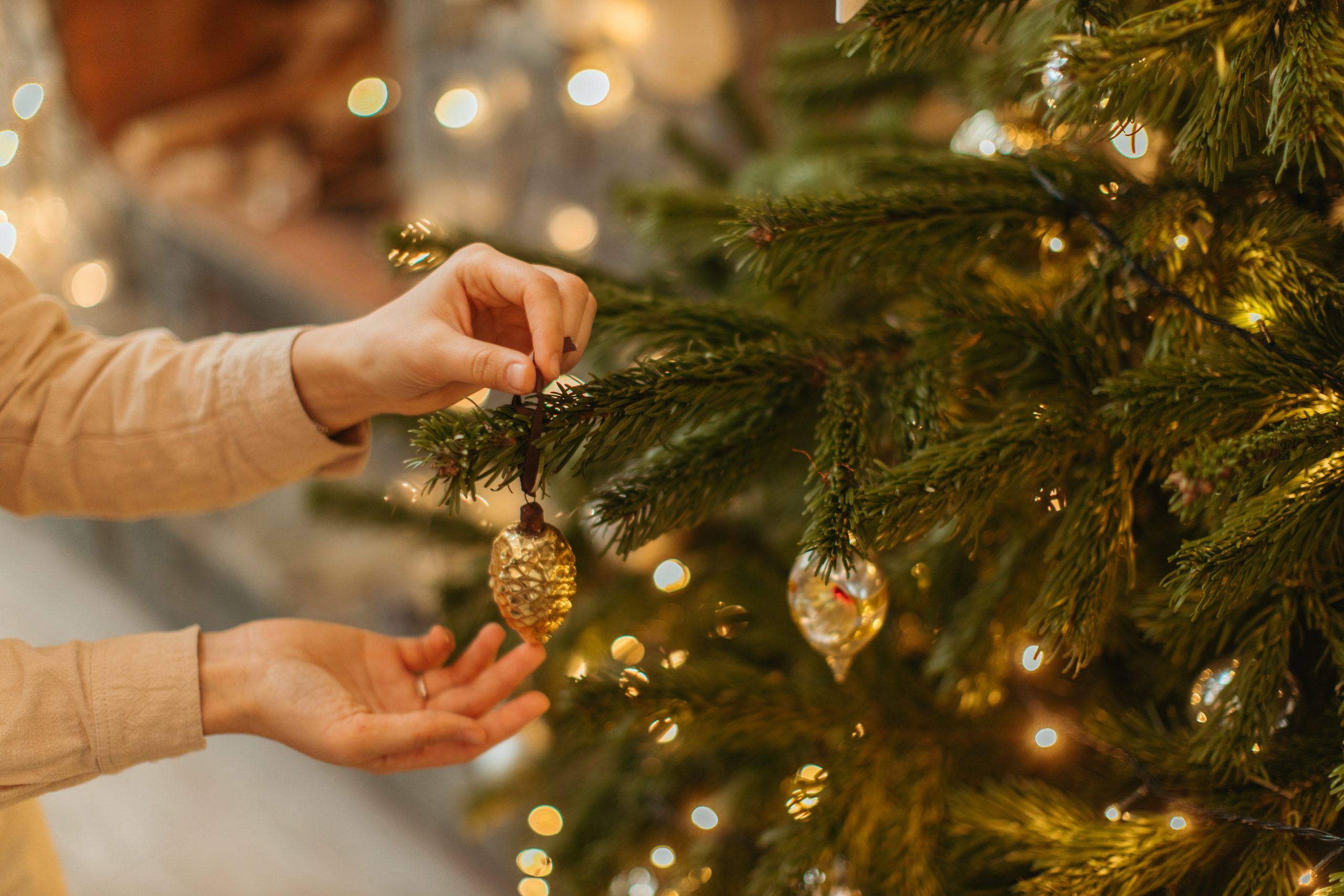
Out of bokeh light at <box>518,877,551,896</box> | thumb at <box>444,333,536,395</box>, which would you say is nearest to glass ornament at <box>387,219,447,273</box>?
thumb at <box>444,333,536,395</box>

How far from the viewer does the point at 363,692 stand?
0.56m

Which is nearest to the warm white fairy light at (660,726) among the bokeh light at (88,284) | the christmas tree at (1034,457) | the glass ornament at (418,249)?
the christmas tree at (1034,457)

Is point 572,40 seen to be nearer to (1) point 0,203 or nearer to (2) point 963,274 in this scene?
(1) point 0,203

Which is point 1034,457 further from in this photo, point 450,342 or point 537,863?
point 537,863

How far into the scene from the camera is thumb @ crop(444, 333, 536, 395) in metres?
0.42

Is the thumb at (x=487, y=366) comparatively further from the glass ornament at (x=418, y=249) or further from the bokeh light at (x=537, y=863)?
the bokeh light at (x=537, y=863)

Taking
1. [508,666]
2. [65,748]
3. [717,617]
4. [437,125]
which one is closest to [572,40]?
[437,125]

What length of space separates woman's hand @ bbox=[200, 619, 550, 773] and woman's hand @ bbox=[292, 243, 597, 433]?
0.14 metres

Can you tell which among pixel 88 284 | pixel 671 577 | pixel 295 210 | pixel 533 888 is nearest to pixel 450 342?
pixel 671 577

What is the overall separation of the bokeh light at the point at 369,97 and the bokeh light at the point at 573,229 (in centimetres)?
92

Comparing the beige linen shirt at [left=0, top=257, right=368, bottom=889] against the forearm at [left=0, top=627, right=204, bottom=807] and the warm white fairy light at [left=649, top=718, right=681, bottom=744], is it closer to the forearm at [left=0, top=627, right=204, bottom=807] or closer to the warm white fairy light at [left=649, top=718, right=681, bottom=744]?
the forearm at [left=0, top=627, right=204, bottom=807]

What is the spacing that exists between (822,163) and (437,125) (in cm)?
150

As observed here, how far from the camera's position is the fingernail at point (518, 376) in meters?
0.42

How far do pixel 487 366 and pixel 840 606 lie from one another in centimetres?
23
